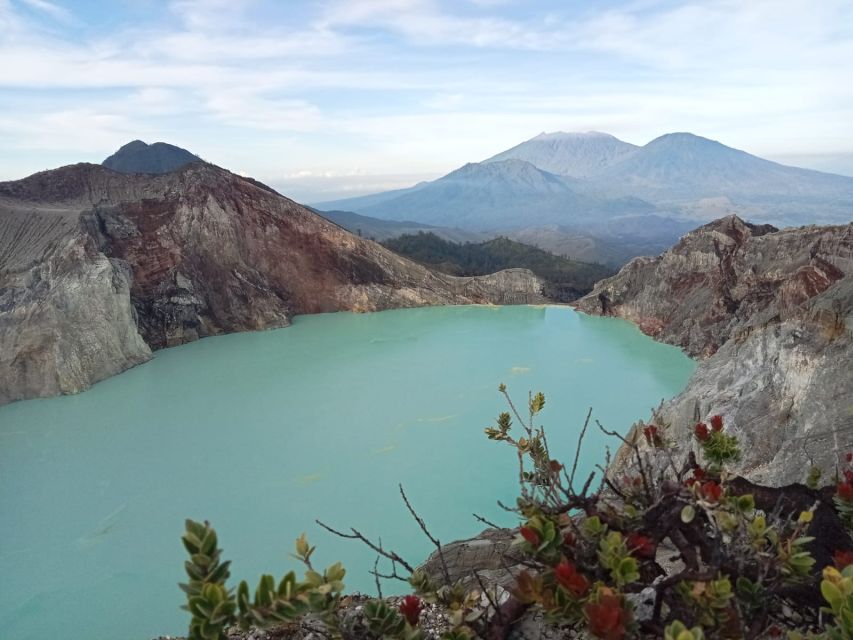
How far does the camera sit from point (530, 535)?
1.42m

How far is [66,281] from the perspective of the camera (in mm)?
16125

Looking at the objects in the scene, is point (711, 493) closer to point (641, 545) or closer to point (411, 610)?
point (641, 545)

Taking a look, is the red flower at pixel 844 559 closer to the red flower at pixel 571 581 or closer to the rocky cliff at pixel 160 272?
the red flower at pixel 571 581

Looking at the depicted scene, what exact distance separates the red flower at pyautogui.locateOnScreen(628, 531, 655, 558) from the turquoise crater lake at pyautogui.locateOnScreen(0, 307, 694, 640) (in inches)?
222

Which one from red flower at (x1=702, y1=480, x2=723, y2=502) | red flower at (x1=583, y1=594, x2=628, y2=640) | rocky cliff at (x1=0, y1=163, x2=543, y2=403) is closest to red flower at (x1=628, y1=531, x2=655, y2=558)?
red flower at (x1=702, y1=480, x2=723, y2=502)

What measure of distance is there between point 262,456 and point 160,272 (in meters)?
14.2

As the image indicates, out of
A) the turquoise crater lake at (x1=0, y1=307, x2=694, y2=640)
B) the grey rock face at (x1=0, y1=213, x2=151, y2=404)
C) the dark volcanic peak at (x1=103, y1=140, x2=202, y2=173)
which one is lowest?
the turquoise crater lake at (x1=0, y1=307, x2=694, y2=640)

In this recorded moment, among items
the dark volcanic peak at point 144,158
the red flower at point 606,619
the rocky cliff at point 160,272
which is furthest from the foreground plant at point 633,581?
the dark volcanic peak at point 144,158

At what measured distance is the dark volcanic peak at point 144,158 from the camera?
73.9m

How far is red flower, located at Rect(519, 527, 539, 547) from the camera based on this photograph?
1416 mm

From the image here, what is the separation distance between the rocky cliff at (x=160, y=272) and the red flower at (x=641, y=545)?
16.1 m

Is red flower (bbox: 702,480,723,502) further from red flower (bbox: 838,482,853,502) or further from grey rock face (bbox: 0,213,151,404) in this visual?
grey rock face (bbox: 0,213,151,404)

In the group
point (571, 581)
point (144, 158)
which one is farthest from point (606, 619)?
point (144, 158)

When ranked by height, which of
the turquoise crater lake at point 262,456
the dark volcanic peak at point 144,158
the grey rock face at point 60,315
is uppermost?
the dark volcanic peak at point 144,158
